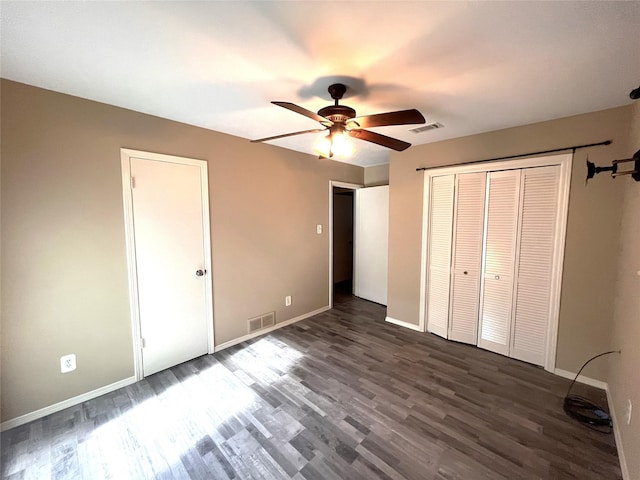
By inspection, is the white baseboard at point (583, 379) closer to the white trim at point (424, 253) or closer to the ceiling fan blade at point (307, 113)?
the white trim at point (424, 253)

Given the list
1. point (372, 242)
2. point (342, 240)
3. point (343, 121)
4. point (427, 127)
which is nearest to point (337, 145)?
point (343, 121)

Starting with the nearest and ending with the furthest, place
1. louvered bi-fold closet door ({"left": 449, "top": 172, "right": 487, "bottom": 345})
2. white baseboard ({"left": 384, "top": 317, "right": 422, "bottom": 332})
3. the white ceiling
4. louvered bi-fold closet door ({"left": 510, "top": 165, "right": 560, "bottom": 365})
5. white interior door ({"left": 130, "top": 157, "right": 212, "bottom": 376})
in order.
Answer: the white ceiling < white interior door ({"left": 130, "top": 157, "right": 212, "bottom": 376}) < louvered bi-fold closet door ({"left": 510, "top": 165, "right": 560, "bottom": 365}) < louvered bi-fold closet door ({"left": 449, "top": 172, "right": 487, "bottom": 345}) < white baseboard ({"left": 384, "top": 317, "right": 422, "bottom": 332})

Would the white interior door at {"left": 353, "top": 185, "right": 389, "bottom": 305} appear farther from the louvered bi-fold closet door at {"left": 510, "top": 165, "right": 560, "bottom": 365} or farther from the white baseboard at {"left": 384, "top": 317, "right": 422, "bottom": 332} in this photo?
the louvered bi-fold closet door at {"left": 510, "top": 165, "right": 560, "bottom": 365}

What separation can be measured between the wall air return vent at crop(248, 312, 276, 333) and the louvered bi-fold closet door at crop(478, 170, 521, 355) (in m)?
2.51

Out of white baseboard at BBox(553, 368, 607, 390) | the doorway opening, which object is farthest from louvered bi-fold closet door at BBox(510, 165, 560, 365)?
the doorway opening

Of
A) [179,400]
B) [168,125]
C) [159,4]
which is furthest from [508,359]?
[168,125]

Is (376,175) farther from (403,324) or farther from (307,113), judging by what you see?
(307,113)

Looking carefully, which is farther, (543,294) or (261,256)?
(261,256)

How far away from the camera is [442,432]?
5.83 ft

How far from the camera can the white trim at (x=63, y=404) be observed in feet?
5.89

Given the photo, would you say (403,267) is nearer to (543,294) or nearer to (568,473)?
(543,294)

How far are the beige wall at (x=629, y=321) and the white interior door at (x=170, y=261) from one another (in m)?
3.26

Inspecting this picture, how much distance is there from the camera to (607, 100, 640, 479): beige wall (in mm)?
1443

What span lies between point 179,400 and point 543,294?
137 inches
